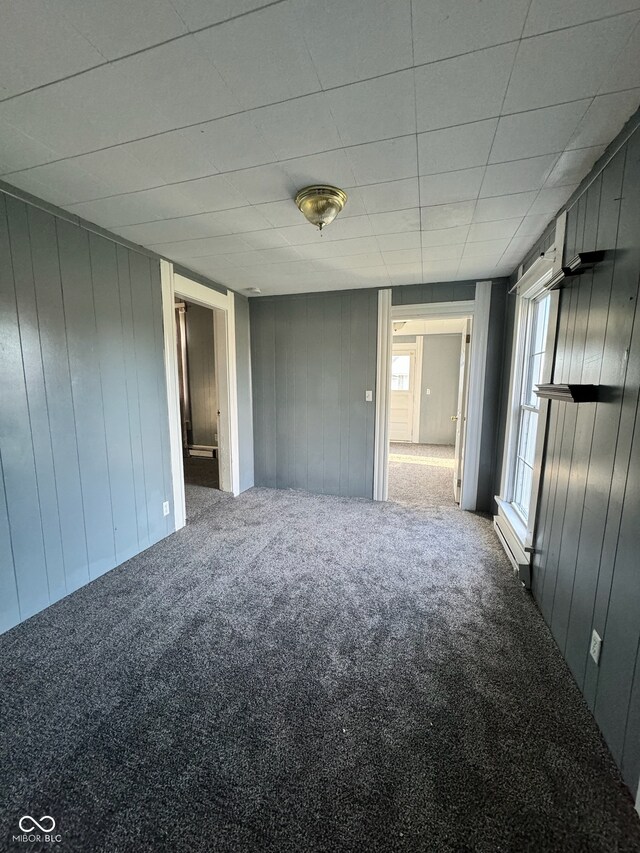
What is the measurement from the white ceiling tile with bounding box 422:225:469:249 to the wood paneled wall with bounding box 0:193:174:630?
210 cm

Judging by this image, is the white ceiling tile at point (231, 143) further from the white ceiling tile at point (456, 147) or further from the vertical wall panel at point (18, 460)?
the vertical wall panel at point (18, 460)

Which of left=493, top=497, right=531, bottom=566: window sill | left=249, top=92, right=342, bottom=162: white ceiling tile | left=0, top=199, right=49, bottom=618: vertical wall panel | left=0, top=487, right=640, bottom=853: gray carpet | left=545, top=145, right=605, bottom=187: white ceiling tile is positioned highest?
left=545, top=145, right=605, bottom=187: white ceiling tile

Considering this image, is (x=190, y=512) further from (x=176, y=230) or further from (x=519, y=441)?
(x=519, y=441)

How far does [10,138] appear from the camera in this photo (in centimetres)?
137

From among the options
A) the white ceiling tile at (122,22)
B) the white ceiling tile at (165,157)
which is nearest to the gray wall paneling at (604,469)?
the white ceiling tile at (122,22)

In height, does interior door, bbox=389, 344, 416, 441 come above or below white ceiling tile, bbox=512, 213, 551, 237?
below

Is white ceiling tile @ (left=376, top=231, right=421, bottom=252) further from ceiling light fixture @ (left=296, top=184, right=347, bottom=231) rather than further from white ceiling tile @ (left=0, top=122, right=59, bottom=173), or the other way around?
white ceiling tile @ (left=0, top=122, right=59, bottom=173)

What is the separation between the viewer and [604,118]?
125 cm

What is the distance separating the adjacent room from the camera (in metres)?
1.00

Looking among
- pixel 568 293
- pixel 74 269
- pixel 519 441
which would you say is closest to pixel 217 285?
pixel 74 269

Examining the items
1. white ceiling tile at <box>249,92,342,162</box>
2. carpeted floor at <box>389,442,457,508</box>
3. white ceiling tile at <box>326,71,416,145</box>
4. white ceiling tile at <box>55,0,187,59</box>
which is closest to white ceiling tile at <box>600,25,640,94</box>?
white ceiling tile at <box>326,71,416,145</box>

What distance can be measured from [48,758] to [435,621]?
1769 mm

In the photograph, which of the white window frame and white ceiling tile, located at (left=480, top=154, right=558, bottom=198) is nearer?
white ceiling tile, located at (left=480, top=154, right=558, bottom=198)

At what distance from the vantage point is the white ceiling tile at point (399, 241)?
89.7 inches
